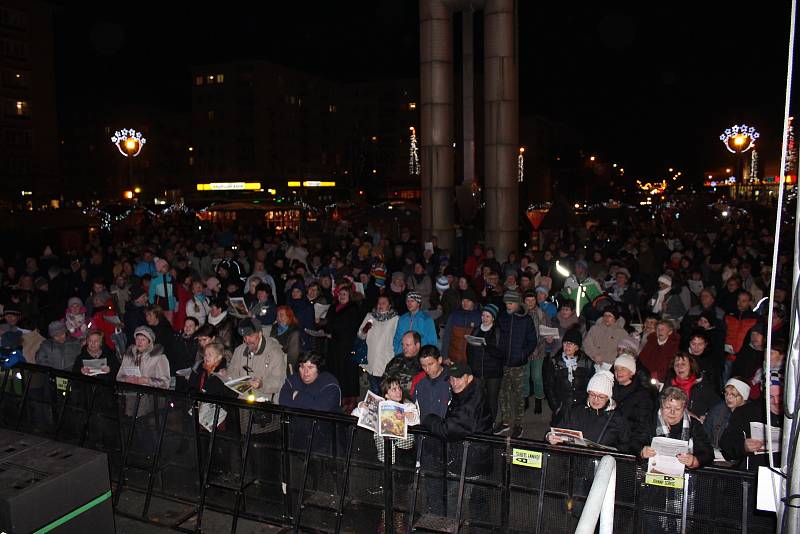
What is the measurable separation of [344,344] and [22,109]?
7048 centimetres

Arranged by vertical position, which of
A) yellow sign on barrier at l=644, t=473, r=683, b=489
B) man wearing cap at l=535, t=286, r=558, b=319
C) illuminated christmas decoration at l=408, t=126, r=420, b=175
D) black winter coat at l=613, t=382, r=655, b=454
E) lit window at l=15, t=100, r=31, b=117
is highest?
lit window at l=15, t=100, r=31, b=117

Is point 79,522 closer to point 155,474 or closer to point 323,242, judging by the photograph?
point 155,474

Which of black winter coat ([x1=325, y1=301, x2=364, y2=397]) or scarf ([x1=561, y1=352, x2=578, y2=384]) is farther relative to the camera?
black winter coat ([x1=325, y1=301, x2=364, y2=397])

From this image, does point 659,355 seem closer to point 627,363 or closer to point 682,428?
point 627,363

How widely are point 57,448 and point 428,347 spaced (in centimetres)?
368

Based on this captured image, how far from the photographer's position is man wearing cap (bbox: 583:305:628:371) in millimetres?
8648

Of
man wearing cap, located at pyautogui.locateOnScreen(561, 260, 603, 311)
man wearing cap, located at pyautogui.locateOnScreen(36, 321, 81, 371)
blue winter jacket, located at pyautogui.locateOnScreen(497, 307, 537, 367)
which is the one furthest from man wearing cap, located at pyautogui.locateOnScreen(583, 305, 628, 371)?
man wearing cap, located at pyautogui.locateOnScreen(36, 321, 81, 371)

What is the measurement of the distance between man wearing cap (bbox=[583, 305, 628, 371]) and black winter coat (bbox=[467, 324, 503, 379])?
1.34 m

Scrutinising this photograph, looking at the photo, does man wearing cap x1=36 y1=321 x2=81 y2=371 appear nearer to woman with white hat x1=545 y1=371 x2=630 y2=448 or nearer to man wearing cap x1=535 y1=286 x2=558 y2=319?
woman with white hat x1=545 y1=371 x2=630 y2=448

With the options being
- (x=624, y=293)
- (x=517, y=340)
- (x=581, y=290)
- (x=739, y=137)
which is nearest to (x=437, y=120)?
(x=624, y=293)

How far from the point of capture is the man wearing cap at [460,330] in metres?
9.19

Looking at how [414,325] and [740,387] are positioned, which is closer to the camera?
[740,387]

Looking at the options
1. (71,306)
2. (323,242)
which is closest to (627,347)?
(71,306)

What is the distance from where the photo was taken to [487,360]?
8.39 metres
